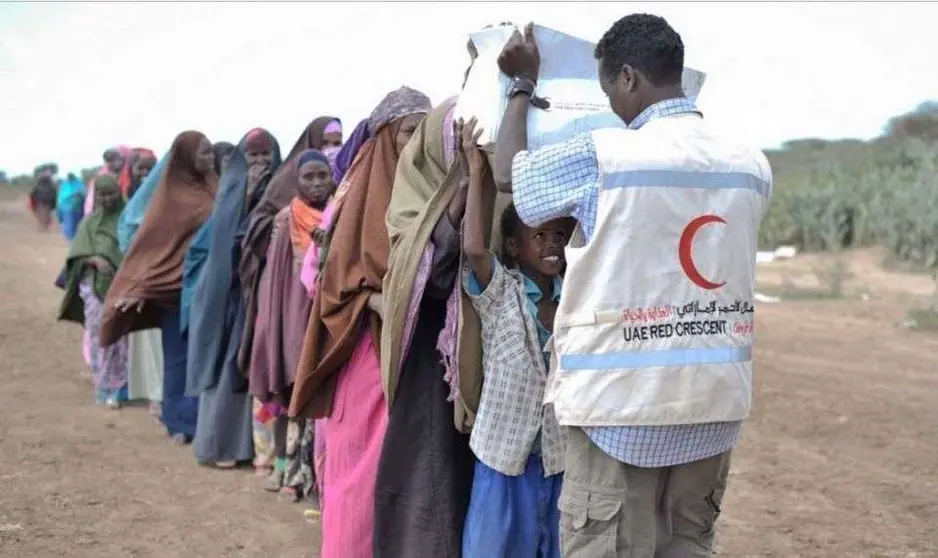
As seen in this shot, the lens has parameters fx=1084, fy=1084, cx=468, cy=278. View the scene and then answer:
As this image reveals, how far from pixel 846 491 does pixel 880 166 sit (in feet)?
73.4

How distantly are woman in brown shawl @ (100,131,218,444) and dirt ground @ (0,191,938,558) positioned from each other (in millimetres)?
349

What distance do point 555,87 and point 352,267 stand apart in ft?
4.03

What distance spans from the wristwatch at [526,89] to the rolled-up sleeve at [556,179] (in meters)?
0.27

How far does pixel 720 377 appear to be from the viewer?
9.01 ft

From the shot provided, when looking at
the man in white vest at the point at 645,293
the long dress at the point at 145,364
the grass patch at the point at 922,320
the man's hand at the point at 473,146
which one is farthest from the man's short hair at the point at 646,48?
the grass patch at the point at 922,320

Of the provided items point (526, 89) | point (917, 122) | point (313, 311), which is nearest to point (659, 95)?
point (526, 89)

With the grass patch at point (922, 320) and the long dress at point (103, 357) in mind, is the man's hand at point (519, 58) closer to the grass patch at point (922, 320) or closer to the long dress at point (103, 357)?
the long dress at point (103, 357)

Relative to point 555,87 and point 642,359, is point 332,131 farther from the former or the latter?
point 642,359

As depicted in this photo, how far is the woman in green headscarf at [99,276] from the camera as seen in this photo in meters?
8.53

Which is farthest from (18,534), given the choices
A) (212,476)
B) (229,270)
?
(229,270)

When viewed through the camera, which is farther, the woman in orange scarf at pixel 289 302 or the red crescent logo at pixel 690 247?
the woman in orange scarf at pixel 289 302

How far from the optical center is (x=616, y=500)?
277 centimetres

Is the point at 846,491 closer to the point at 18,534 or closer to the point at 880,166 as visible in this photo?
the point at 18,534

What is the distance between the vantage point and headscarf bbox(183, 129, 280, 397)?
257 inches
